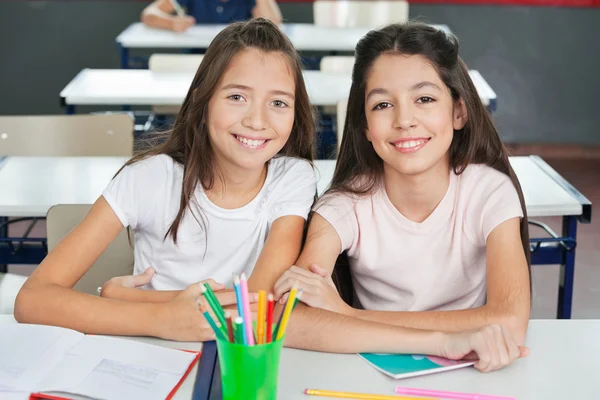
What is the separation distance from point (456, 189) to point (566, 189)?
2.58 feet

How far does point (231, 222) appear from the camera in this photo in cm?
186

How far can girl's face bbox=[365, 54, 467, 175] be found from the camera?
5.76 feet

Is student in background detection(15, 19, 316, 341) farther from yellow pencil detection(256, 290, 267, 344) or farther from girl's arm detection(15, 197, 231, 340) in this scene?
yellow pencil detection(256, 290, 267, 344)

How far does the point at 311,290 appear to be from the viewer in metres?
1.56

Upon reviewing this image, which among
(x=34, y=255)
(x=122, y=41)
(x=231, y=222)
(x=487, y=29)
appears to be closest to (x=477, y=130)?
(x=231, y=222)

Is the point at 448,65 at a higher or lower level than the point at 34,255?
higher

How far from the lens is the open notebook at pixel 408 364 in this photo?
1350mm

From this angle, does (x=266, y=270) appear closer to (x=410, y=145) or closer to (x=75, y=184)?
(x=410, y=145)

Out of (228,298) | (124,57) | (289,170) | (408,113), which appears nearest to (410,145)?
(408,113)

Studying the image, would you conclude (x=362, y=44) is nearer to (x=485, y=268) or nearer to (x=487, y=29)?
(x=485, y=268)

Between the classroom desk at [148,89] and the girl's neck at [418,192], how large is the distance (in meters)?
1.53

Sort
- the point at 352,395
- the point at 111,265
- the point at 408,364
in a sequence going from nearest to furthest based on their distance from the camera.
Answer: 1. the point at 352,395
2. the point at 408,364
3. the point at 111,265

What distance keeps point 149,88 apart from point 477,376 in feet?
8.84

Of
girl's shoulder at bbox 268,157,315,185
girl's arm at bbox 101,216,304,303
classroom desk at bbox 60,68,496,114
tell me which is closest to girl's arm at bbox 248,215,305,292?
girl's arm at bbox 101,216,304,303
